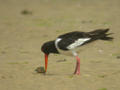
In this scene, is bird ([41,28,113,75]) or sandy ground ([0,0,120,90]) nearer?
sandy ground ([0,0,120,90])

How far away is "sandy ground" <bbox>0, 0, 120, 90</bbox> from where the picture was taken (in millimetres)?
7516

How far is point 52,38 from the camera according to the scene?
12406 mm

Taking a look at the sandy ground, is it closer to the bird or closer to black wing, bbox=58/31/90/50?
the bird

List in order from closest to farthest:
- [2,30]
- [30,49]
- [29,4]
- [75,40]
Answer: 1. [75,40]
2. [30,49]
3. [2,30]
4. [29,4]

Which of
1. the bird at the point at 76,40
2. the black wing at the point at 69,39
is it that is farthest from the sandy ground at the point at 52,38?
the black wing at the point at 69,39

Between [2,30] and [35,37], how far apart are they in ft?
7.32

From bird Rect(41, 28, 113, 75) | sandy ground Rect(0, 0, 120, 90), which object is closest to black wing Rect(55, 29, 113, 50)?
bird Rect(41, 28, 113, 75)

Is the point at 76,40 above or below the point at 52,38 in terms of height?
above

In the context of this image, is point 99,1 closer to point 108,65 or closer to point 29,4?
point 29,4

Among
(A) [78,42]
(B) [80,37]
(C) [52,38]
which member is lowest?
(C) [52,38]

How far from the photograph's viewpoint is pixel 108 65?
8.84 meters

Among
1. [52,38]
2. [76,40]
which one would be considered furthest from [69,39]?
[52,38]

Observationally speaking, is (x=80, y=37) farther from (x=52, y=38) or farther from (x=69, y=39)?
(x=52, y=38)

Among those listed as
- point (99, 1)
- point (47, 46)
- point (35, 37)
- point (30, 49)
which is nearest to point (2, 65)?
point (47, 46)
